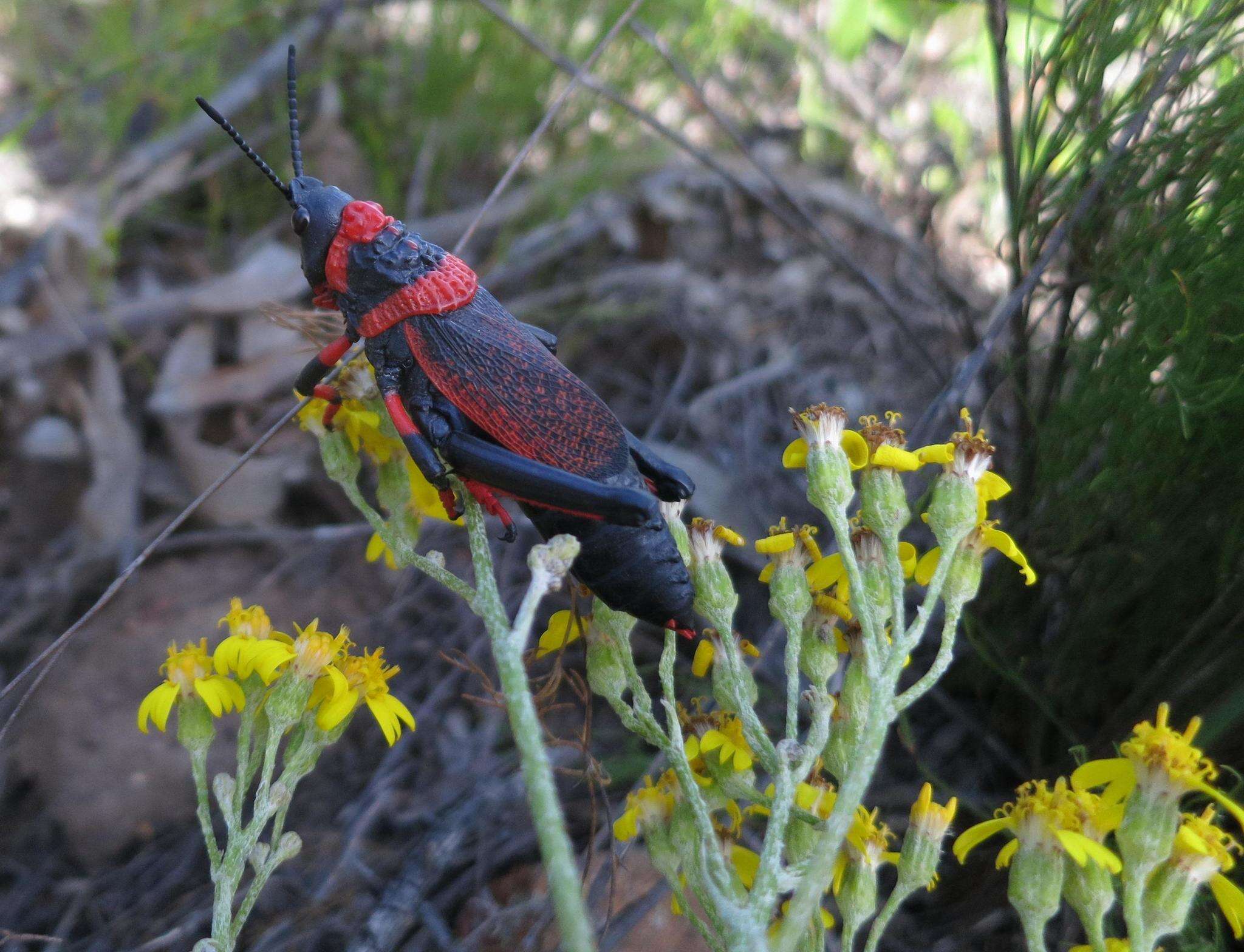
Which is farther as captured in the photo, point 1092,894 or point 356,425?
point 356,425

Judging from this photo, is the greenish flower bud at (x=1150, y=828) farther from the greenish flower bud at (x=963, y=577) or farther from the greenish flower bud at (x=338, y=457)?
the greenish flower bud at (x=338, y=457)

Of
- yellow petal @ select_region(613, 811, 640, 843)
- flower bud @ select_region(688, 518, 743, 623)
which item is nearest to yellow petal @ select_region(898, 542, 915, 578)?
flower bud @ select_region(688, 518, 743, 623)

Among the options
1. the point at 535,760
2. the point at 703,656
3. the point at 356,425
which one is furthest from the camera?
the point at 356,425

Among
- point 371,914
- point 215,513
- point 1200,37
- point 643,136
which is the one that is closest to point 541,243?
point 643,136

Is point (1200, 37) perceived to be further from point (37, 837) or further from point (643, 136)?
point (37, 837)

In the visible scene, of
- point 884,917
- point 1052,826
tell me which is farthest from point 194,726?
point 1052,826

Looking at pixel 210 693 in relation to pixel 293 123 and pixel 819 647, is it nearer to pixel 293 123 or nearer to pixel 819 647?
pixel 819 647
